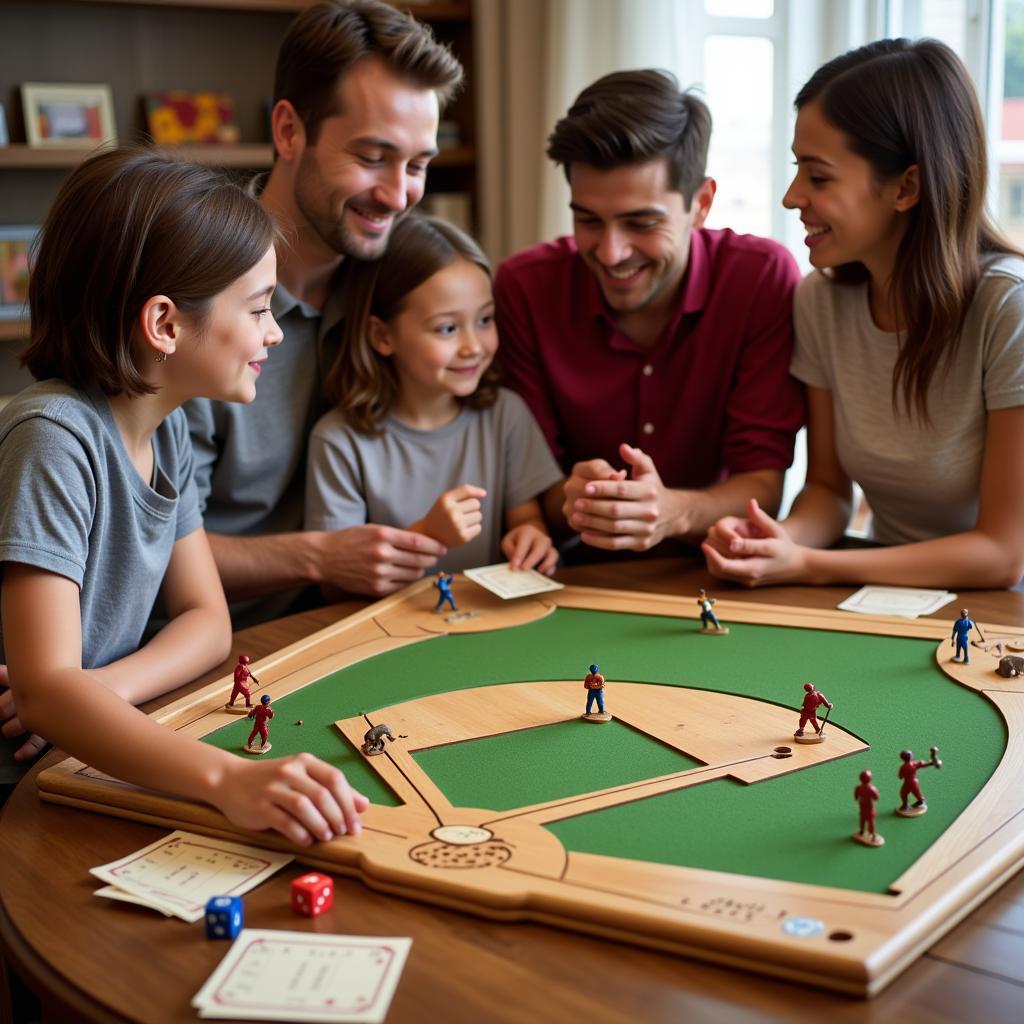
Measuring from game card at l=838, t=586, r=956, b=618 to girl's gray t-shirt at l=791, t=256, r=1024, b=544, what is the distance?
0.27 meters

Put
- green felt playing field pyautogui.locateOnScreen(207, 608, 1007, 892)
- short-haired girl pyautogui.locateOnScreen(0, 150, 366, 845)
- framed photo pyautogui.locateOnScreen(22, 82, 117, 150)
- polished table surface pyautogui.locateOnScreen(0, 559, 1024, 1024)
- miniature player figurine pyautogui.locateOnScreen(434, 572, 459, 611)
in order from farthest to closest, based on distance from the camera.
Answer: framed photo pyautogui.locateOnScreen(22, 82, 117, 150) → miniature player figurine pyautogui.locateOnScreen(434, 572, 459, 611) → short-haired girl pyautogui.locateOnScreen(0, 150, 366, 845) → green felt playing field pyautogui.locateOnScreen(207, 608, 1007, 892) → polished table surface pyautogui.locateOnScreen(0, 559, 1024, 1024)

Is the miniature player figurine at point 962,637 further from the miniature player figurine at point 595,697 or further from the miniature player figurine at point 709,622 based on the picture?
the miniature player figurine at point 595,697

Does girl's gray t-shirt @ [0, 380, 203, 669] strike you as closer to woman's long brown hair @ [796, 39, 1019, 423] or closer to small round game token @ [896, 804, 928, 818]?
small round game token @ [896, 804, 928, 818]

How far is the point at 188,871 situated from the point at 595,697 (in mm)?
529

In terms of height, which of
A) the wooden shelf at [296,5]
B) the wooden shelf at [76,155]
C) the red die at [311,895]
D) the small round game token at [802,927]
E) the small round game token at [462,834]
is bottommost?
the red die at [311,895]

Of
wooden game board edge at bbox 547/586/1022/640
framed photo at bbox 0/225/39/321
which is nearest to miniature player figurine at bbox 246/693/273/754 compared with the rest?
wooden game board edge at bbox 547/586/1022/640

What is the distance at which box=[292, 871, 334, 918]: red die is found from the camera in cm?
103

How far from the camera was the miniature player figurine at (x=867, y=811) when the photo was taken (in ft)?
3.54

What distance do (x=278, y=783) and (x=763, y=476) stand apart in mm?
1383

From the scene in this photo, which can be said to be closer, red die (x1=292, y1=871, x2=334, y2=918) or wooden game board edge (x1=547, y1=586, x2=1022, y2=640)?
red die (x1=292, y1=871, x2=334, y2=918)

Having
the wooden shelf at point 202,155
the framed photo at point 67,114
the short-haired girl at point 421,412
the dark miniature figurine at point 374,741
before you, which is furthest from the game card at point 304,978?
the framed photo at point 67,114

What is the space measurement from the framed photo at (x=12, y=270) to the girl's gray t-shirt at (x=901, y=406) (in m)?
2.62

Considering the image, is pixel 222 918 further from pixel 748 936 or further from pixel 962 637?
pixel 962 637

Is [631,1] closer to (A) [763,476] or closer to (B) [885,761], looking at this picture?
(A) [763,476]
